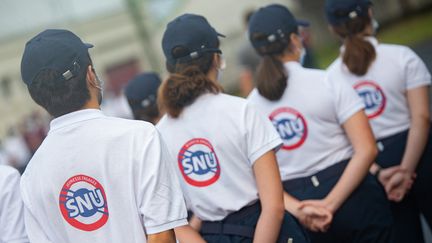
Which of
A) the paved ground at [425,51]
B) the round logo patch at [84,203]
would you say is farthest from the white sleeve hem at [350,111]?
the paved ground at [425,51]

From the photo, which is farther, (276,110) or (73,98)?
(276,110)

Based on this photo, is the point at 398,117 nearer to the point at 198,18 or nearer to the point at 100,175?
the point at 198,18

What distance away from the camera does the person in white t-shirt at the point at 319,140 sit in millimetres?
3314

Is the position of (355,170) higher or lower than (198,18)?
lower

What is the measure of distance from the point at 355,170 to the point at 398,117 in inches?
28.1

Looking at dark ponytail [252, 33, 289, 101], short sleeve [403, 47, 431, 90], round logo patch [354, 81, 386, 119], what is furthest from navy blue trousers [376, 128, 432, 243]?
dark ponytail [252, 33, 289, 101]

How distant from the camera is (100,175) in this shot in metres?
2.43

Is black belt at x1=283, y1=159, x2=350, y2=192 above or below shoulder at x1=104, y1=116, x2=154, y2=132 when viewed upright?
below

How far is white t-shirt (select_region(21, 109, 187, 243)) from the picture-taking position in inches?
94.3

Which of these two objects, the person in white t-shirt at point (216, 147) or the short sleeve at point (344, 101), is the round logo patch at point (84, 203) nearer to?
the person in white t-shirt at point (216, 147)

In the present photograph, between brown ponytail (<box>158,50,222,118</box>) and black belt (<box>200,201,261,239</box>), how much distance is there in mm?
576

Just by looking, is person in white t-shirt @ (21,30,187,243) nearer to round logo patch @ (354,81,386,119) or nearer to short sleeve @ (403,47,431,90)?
round logo patch @ (354,81,386,119)

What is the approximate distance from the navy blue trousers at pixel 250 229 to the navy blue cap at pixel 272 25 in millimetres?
996

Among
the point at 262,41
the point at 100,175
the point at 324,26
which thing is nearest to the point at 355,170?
the point at 262,41
